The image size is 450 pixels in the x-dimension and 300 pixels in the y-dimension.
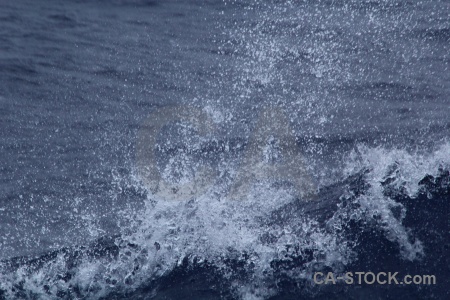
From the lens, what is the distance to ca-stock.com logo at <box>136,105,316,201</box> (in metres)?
11.9

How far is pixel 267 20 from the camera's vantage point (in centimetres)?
1531

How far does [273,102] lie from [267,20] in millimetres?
2512

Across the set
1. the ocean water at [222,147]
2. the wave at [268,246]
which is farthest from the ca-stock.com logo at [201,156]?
the wave at [268,246]

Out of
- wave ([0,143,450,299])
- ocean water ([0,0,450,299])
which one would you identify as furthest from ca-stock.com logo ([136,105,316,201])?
wave ([0,143,450,299])

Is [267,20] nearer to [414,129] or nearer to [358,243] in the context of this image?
[414,129]

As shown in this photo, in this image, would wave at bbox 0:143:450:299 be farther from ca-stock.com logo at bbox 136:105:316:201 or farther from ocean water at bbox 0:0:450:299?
ca-stock.com logo at bbox 136:105:316:201

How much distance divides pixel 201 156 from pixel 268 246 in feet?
7.56

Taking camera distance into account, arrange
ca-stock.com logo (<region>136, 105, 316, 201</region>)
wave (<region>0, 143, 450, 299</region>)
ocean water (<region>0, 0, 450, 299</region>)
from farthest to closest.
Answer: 1. ca-stock.com logo (<region>136, 105, 316, 201</region>)
2. ocean water (<region>0, 0, 450, 299</region>)
3. wave (<region>0, 143, 450, 299</region>)

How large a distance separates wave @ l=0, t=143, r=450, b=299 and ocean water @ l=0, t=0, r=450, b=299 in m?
0.02

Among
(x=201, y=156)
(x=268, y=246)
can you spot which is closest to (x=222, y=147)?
(x=201, y=156)

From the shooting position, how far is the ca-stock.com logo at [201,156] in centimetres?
1194

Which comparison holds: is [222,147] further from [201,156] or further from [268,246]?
[268,246]

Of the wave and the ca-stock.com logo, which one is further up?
the ca-stock.com logo

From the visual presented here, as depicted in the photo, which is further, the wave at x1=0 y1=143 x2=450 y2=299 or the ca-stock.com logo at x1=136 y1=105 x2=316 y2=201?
the ca-stock.com logo at x1=136 y1=105 x2=316 y2=201
